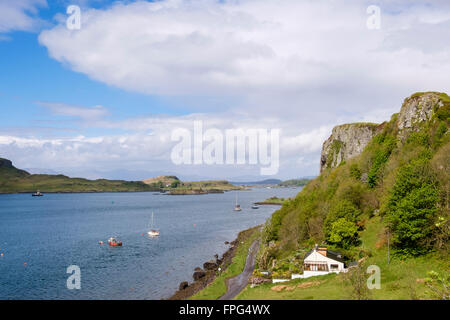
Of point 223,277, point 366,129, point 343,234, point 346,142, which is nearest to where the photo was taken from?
point 343,234

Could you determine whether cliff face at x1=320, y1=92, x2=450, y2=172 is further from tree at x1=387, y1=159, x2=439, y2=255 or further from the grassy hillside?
tree at x1=387, y1=159, x2=439, y2=255

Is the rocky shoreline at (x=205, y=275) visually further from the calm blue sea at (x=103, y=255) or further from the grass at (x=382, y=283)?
the grass at (x=382, y=283)

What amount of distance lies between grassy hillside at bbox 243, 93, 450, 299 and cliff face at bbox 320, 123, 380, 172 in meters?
21.9

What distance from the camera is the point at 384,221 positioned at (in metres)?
51.5

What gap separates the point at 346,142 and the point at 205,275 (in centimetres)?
7730

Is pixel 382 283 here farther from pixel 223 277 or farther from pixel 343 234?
pixel 223 277

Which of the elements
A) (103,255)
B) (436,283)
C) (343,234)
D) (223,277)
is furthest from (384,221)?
(103,255)

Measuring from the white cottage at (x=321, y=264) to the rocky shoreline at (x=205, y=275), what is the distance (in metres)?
17.6

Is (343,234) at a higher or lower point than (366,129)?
lower

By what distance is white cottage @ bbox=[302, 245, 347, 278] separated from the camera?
140 ft

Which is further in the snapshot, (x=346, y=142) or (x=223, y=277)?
(x=346, y=142)

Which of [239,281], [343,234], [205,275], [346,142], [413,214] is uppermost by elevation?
[346,142]

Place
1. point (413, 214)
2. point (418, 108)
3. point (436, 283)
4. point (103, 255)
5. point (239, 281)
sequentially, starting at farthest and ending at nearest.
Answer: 1. point (103, 255)
2. point (418, 108)
3. point (239, 281)
4. point (413, 214)
5. point (436, 283)

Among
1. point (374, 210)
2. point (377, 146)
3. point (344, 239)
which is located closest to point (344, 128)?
point (377, 146)
